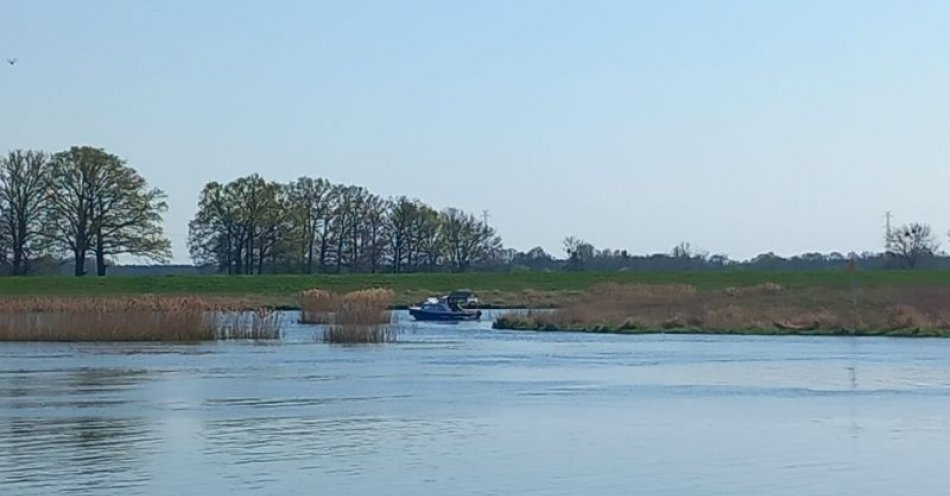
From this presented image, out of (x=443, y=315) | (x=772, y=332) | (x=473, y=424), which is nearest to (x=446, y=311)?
(x=443, y=315)

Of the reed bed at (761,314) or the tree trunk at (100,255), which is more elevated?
the tree trunk at (100,255)

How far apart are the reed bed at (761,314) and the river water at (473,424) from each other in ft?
40.1

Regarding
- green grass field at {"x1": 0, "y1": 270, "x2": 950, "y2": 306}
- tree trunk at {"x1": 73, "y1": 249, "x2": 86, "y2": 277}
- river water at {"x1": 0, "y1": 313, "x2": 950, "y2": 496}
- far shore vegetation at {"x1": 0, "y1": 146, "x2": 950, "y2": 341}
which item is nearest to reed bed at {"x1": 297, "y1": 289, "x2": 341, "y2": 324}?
far shore vegetation at {"x1": 0, "y1": 146, "x2": 950, "y2": 341}

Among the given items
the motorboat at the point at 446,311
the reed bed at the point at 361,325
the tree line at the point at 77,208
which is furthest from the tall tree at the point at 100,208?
the reed bed at the point at 361,325

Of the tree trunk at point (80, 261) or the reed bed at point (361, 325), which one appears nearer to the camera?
the reed bed at point (361, 325)

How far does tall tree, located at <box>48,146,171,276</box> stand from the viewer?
252 ft

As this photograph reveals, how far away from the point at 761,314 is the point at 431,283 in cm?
3256

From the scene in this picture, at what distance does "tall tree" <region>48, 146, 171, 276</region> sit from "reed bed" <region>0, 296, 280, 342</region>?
3020cm

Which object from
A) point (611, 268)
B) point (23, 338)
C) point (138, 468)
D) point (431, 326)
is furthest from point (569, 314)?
point (611, 268)

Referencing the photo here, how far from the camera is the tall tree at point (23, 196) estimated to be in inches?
3002

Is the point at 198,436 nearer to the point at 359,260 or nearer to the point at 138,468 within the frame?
the point at 138,468

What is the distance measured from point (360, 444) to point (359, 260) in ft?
264

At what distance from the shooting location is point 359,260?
9956 cm

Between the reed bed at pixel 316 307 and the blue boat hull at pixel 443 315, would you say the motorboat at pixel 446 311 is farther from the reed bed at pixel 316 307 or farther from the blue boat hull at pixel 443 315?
the reed bed at pixel 316 307
